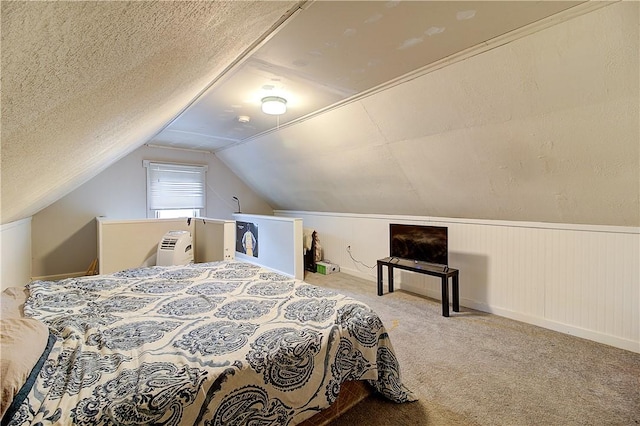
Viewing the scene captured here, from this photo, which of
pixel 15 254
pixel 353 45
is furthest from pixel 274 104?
pixel 15 254

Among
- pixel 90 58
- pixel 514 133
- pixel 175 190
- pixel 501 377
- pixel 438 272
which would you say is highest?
pixel 514 133

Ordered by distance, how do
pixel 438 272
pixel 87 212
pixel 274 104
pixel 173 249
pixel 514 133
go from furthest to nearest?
pixel 87 212 → pixel 173 249 → pixel 438 272 → pixel 274 104 → pixel 514 133

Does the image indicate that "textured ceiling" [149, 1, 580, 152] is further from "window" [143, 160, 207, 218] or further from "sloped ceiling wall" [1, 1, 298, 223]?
"window" [143, 160, 207, 218]

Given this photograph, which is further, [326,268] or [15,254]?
[326,268]

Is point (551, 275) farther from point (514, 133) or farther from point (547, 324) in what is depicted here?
point (514, 133)

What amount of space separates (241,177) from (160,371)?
5199 mm

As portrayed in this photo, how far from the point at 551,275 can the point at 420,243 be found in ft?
4.20

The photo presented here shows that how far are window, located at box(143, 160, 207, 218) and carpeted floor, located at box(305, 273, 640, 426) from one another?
4220mm

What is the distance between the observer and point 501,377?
6.65ft

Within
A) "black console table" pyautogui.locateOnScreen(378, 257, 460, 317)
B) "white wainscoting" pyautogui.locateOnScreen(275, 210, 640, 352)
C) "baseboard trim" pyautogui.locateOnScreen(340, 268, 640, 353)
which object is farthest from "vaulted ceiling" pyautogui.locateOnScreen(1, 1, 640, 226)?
"baseboard trim" pyautogui.locateOnScreen(340, 268, 640, 353)

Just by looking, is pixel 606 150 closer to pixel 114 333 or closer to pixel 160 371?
pixel 160 371

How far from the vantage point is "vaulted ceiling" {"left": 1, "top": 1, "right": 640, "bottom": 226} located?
74 centimetres

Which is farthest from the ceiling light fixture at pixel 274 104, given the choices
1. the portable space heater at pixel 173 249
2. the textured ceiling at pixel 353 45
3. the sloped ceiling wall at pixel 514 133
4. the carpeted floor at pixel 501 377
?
the carpeted floor at pixel 501 377

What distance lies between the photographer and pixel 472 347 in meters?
2.44
